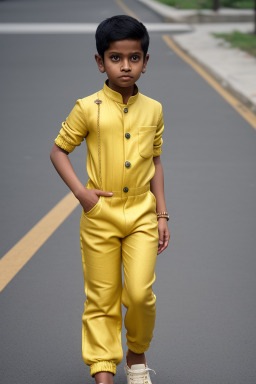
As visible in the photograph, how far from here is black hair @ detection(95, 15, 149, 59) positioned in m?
3.42

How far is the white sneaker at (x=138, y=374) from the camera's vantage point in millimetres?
3758

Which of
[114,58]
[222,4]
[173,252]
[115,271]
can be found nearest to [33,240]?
[173,252]

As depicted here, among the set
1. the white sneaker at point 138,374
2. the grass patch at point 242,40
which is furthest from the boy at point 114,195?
the grass patch at point 242,40

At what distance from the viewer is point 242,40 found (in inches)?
831

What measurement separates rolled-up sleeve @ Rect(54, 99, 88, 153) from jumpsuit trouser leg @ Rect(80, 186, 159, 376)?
10.9 inches

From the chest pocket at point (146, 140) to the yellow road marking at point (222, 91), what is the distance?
7.01 metres

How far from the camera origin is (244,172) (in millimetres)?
8195

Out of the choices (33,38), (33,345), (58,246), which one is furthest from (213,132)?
(33,38)

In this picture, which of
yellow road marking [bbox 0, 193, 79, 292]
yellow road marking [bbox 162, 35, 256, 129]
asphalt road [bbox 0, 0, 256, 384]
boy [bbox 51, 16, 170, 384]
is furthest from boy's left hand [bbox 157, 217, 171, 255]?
yellow road marking [bbox 162, 35, 256, 129]

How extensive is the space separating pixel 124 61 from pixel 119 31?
0.40ft

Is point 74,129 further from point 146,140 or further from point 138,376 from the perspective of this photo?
point 138,376

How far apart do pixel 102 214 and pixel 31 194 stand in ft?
12.9

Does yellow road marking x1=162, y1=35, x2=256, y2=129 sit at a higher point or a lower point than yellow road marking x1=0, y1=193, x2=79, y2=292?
higher

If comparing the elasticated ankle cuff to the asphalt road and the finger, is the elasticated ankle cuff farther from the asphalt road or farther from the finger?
the finger
